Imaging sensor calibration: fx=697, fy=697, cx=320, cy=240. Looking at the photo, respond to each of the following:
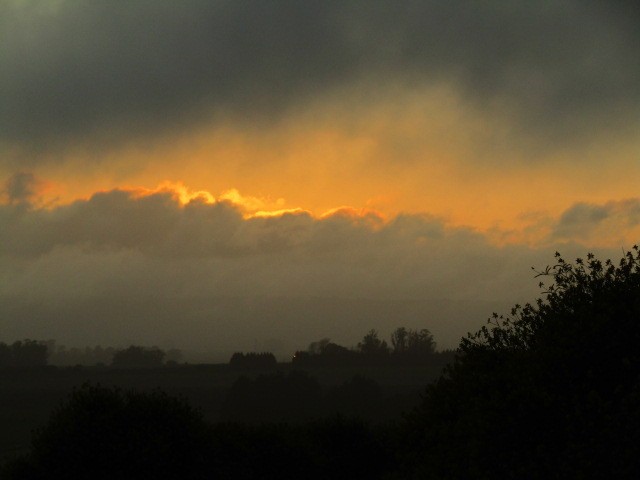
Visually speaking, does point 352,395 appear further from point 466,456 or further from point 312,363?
point 466,456

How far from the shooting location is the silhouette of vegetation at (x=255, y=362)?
626 feet

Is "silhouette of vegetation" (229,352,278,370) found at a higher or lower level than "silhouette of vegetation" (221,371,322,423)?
higher

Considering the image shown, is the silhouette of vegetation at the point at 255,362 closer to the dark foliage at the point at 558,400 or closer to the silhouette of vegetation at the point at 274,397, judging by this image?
the silhouette of vegetation at the point at 274,397

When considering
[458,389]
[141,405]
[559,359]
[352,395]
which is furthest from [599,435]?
[352,395]

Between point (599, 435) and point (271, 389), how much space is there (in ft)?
423

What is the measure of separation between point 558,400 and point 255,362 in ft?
587

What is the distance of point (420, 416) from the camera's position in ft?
88.9

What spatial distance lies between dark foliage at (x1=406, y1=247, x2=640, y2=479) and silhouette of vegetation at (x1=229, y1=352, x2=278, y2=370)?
164 m

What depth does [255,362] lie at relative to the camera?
195250 mm

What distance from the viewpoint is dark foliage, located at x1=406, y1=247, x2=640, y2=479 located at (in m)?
18.8

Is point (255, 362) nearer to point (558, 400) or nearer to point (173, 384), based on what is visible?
point (173, 384)

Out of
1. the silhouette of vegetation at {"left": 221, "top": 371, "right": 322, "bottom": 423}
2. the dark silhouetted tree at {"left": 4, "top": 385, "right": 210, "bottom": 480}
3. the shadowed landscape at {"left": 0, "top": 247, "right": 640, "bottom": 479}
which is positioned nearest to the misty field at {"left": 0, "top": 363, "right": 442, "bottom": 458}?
the silhouette of vegetation at {"left": 221, "top": 371, "right": 322, "bottom": 423}

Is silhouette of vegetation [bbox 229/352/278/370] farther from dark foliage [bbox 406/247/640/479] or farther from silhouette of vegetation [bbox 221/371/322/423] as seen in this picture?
dark foliage [bbox 406/247/640/479]

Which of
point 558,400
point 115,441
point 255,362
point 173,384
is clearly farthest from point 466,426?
point 255,362
